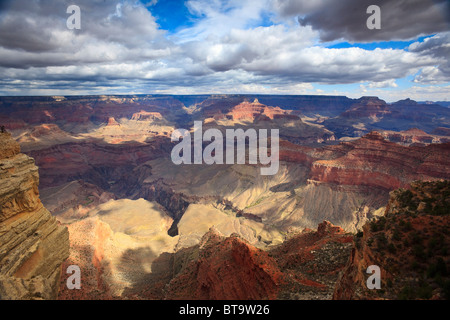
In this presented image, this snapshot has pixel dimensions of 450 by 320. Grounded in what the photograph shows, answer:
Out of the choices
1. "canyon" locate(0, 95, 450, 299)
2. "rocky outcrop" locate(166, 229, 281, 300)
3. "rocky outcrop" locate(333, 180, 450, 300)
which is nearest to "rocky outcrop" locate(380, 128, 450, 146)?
"canyon" locate(0, 95, 450, 299)

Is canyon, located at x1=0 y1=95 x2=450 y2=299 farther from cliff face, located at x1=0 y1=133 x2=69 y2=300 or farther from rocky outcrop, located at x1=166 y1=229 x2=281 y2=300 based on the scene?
cliff face, located at x1=0 y1=133 x2=69 y2=300

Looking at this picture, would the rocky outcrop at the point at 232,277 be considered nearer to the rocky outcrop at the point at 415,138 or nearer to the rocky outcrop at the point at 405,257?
the rocky outcrop at the point at 405,257

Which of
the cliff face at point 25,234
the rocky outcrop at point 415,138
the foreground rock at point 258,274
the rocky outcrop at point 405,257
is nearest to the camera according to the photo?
the rocky outcrop at point 405,257

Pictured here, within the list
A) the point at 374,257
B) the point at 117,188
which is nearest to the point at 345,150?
the point at 374,257

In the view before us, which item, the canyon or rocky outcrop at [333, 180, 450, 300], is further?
the canyon

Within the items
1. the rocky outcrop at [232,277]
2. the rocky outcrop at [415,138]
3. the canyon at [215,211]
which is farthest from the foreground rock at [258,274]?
the rocky outcrop at [415,138]
